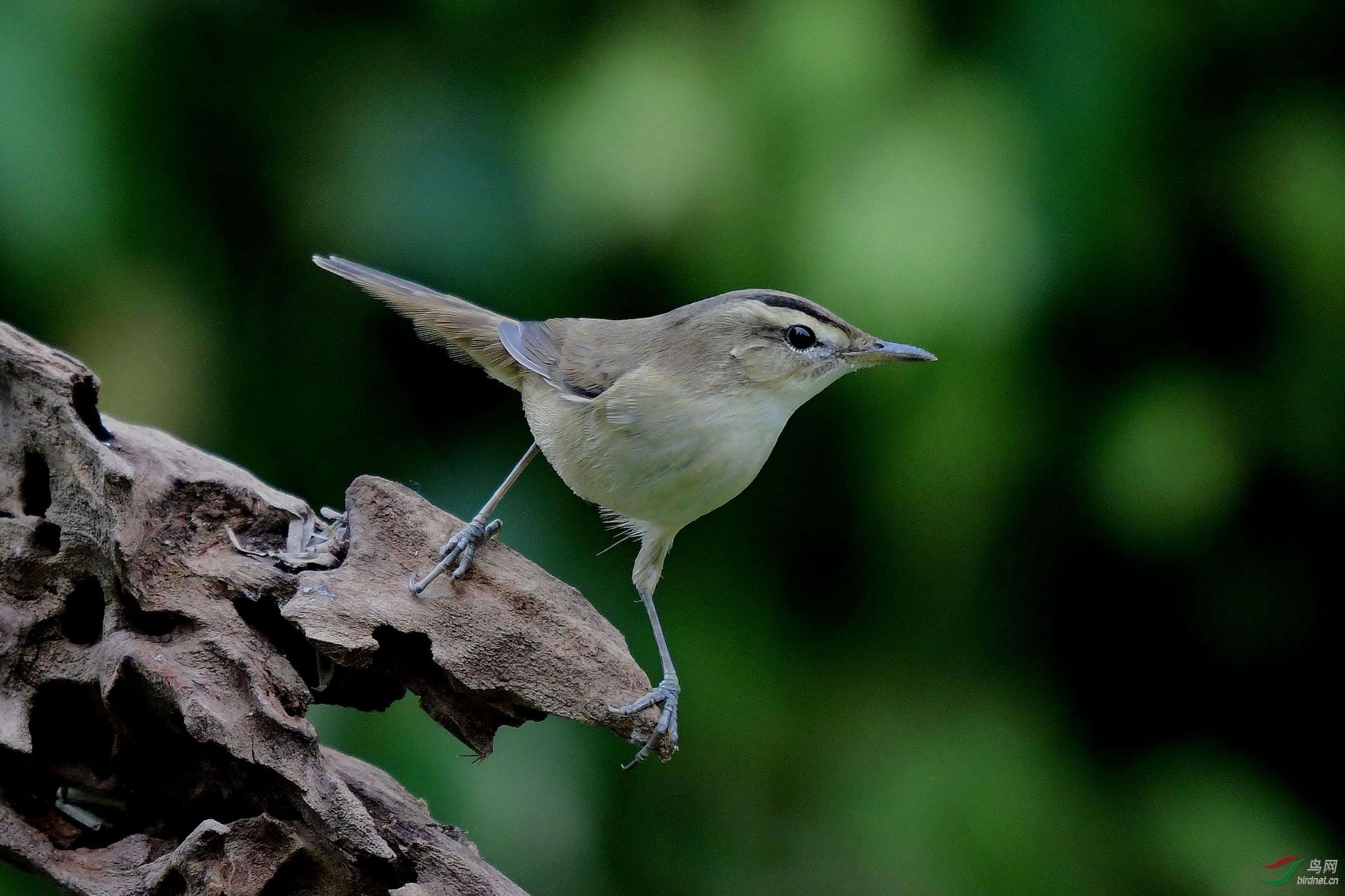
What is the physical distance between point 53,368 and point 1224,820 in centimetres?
298

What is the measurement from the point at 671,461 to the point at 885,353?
1.53 feet

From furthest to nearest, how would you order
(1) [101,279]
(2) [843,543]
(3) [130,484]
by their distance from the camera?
(2) [843,543] → (1) [101,279] → (3) [130,484]

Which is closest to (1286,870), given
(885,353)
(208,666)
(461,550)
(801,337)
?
(885,353)

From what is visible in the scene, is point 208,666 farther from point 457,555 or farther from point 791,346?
point 791,346

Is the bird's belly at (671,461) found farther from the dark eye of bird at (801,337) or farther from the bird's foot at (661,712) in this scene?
the bird's foot at (661,712)

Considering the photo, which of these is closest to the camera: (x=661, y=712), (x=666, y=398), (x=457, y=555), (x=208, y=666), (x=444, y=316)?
(x=208, y=666)

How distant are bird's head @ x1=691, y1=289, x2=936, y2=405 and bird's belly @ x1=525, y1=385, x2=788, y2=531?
76 millimetres

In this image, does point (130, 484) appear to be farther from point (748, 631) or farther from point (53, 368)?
point (748, 631)

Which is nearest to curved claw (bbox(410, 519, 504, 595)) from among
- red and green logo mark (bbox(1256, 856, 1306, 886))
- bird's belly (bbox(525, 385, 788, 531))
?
bird's belly (bbox(525, 385, 788, 531))

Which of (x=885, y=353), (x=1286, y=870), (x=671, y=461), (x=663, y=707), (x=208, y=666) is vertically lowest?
(x=1286, y=870)

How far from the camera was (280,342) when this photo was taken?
3080 millimetres

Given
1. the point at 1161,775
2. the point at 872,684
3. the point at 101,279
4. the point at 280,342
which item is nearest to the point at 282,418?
the point at 280,342

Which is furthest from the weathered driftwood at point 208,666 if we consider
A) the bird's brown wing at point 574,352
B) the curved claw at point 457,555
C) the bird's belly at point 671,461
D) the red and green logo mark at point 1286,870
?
the red and green logo mark at point 1286,870

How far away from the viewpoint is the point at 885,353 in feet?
7.07
